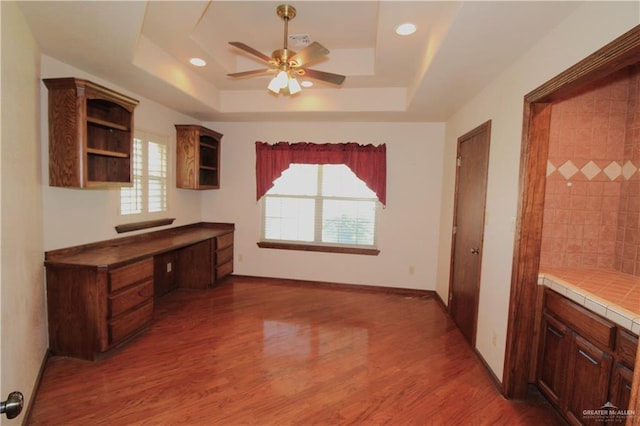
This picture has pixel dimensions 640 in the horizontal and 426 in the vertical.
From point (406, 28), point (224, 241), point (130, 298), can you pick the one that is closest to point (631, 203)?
point (406, 28)

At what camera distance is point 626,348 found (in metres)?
1.62

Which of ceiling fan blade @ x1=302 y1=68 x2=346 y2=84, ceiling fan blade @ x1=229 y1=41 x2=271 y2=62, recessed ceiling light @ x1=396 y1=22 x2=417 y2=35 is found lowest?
ceiling fan blade @ x1=302 y1=68 x2=346 y2=84

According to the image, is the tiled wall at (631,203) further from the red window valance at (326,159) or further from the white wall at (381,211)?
the red window valance at (326,159)

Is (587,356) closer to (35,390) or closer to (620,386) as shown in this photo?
(620,386)

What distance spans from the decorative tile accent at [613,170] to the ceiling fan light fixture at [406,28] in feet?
5.93

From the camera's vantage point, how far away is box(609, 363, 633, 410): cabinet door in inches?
63.9

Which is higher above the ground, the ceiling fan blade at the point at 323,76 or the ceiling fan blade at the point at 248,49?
the ceiling fan blade at the point at 248,49

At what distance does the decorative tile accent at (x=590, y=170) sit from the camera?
2490 millimetres

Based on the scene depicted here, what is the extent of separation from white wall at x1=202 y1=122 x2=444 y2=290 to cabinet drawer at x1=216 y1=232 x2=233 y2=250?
0.16 meters

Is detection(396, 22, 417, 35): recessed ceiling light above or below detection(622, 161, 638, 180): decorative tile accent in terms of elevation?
above

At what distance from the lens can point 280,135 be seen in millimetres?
4832

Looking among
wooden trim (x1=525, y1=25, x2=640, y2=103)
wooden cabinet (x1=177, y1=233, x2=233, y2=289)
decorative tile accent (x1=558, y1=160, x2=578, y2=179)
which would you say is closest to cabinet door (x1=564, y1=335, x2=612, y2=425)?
decorative tile accent (x1=558, y1=160, x2=578, y2=179)

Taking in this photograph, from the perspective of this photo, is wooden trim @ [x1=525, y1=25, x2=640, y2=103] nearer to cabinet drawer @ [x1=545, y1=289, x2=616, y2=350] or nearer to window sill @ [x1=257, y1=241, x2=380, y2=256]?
cabinet drawer @ [x1=545, y1=289, x2=616, y2=350]

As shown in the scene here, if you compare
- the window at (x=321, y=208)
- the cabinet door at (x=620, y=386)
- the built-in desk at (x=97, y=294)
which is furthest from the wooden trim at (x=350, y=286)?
the cabinet door at (x=620, y=386)
